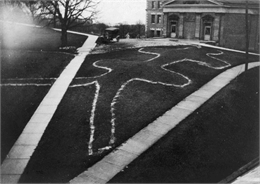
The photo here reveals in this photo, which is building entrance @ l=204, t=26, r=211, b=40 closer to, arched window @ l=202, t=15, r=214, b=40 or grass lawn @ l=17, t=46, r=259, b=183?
arched window @ l=202, t=15, r=214, b=40

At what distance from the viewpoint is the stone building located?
46.7 m

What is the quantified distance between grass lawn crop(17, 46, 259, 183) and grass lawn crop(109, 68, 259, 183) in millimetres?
2010

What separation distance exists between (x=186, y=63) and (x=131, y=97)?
1071cm

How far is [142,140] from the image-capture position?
1512cm

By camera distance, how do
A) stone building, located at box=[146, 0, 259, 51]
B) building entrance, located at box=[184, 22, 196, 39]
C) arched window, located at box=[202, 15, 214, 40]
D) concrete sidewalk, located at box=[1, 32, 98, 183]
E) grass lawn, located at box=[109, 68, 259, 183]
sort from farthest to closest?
Answer: 1. building entrance, located at box=[184, 22, 196, 39]
2. arched window, located at box=[202, 15, 214, 40]
3. stone building, located at box=[146, 0, 259, 51]
4. concrete sidewalk, located at box=[1, 32, 98, 183]
5. grass lawn, located at box=[109, 68, 259, 183]

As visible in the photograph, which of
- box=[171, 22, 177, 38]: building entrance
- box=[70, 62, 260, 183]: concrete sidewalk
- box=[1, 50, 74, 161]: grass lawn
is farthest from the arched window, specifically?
box=[70, 62, 260, 183]: concrete sidewalk

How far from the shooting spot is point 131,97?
64.4 ft

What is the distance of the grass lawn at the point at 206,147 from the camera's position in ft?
42.3

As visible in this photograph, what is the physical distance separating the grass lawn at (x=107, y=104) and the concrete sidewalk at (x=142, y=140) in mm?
429

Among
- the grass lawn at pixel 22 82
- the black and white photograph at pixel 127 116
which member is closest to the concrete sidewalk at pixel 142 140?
the black and white photograph at pixel 127 116

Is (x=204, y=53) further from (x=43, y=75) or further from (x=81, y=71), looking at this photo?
(x=43, y=75)

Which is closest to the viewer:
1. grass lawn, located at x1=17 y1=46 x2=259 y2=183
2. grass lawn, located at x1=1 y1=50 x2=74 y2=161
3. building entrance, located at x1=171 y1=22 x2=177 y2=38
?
grass lawn, located at x1=17 y1=46 x2=259 y2=183

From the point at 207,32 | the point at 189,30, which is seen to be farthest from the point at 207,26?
the point at 189,30

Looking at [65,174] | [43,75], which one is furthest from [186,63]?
[65,174]
